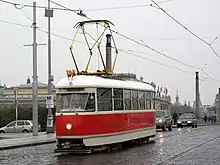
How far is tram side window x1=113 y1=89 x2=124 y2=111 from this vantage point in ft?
71.9

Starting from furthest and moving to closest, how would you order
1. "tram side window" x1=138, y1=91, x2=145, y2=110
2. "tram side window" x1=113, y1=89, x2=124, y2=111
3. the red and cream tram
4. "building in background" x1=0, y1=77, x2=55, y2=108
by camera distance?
"building in background" x1=0, y1=77, x2=55, y2=108
"tram side window" x1=138, y1=91, x2=145, y2=110
"tram side window" x1=113, y1=89, x2=124, y2=111
the red and cream tram

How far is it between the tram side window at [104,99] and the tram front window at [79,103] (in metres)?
0.39

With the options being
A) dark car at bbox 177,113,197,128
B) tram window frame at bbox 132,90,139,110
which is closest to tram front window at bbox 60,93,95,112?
tram window frame at bbox 132,90,139,110

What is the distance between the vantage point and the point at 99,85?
20719 mm

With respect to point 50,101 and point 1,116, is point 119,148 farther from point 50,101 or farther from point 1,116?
point 1,116

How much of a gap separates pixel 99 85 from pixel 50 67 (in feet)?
56.2

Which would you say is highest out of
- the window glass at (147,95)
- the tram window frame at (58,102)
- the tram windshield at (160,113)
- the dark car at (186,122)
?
the window glass at (147,95)

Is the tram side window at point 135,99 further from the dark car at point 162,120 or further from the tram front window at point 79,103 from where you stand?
the dark car at point 162,120

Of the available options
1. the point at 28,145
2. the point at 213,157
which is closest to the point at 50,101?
the point at 28,145

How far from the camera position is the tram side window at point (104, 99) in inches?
814

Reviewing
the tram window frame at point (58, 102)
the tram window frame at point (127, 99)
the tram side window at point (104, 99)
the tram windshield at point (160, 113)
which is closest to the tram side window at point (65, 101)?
the tram window frame at point (58, 102)

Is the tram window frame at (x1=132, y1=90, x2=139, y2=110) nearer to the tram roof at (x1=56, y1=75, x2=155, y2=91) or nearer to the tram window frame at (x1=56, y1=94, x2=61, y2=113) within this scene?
the tram roof at (x1=56, y1=75, x2=155, y2=91)

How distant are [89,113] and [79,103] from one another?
0.58 meters

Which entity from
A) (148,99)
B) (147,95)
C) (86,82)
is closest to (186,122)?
(148,99)
